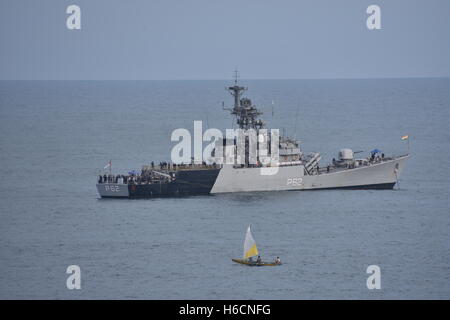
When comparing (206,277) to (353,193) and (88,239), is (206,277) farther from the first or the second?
(353,193)

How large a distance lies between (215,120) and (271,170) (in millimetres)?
81750

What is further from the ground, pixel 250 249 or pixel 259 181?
pixel 259 181

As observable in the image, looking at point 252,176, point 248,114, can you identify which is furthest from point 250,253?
point 248,114

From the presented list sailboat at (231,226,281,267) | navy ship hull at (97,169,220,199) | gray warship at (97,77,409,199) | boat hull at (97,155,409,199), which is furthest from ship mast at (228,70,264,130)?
sailboat at (231,226,281,267)

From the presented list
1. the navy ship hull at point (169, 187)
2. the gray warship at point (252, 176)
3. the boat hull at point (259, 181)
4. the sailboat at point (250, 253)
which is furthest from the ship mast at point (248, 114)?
the sailboat at point (250, 253)

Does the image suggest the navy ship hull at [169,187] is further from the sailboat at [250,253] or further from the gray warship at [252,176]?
the sailboat at [250,253]

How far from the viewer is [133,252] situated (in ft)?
264

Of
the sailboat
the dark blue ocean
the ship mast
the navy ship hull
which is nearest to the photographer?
the dark blue ocean

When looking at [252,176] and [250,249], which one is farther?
[252,176]

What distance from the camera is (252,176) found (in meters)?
102

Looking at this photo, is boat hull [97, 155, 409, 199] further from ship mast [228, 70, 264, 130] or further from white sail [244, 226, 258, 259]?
white sail [244, 226, 258, 259]

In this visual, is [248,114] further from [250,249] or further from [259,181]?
[250,249]

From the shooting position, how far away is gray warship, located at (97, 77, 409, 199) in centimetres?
10012
